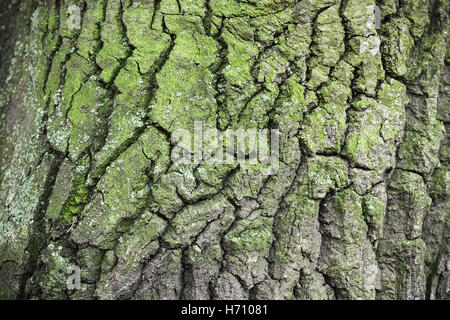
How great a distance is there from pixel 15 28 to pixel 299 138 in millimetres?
1683

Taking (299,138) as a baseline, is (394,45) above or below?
above

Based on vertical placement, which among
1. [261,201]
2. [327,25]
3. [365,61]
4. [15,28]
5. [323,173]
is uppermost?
[15,28]

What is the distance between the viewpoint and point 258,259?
5.04ft

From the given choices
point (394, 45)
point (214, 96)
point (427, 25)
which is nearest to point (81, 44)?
point (214, 96)

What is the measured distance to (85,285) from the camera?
1478 mm

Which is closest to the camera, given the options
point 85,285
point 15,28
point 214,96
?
point 85,285

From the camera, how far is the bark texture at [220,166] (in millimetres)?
1502

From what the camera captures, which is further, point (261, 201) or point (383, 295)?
point (383, 295)

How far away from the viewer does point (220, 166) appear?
1.53m

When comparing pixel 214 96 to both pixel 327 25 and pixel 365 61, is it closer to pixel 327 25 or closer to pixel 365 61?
pixel 327 25

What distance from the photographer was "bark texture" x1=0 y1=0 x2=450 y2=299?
150 cm

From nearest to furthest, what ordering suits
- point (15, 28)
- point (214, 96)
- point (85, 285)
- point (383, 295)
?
1. point (85, 285)
2. point (214, 96)
3. point (383, 295)
4. point (15, 28)

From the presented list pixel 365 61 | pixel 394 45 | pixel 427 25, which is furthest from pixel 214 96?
pixel 427 25

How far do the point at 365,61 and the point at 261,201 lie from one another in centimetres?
78
